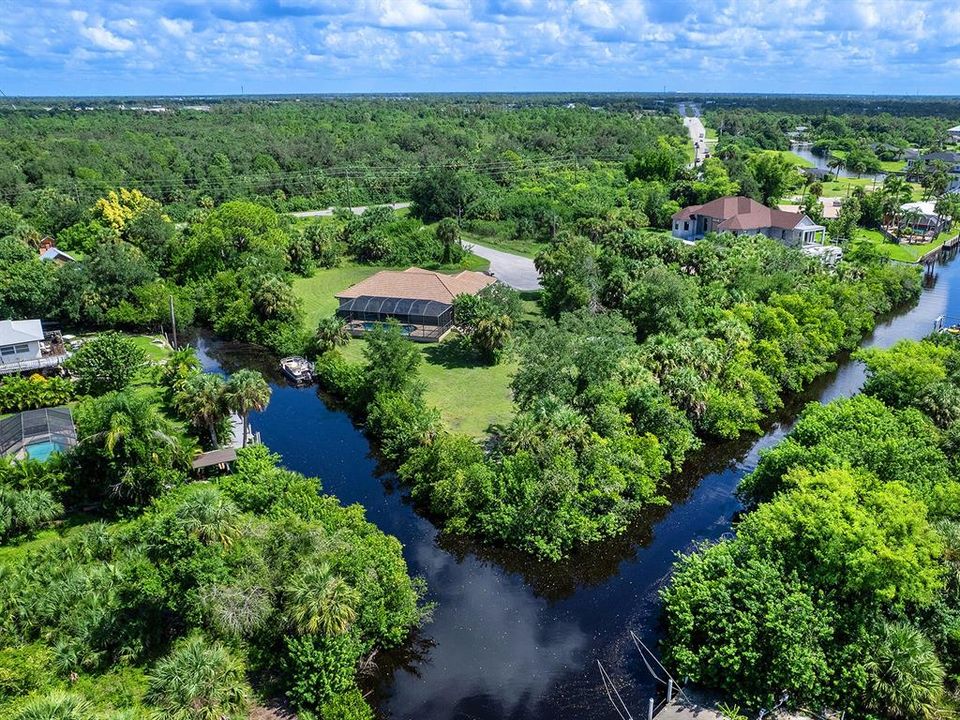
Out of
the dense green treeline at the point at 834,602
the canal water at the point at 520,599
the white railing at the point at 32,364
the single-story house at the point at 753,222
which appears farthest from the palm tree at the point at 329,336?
the single-story house at the point at 753,222

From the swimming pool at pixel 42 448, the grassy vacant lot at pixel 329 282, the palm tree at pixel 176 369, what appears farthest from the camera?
the grassy vacant lot at pixel 329 282

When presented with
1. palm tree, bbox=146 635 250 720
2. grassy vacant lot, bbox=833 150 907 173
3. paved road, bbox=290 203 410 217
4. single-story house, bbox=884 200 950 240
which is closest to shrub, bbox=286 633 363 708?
palm tree, bbox=146 635 250 720

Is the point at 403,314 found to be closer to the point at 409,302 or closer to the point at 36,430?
the point at 409,302

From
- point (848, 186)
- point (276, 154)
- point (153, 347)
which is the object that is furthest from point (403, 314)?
point (848, 186)

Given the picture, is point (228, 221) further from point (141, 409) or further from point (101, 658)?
point (101, 658)

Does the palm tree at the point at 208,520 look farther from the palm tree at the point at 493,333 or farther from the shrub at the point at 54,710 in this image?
the palm tree at the point at 493,333
